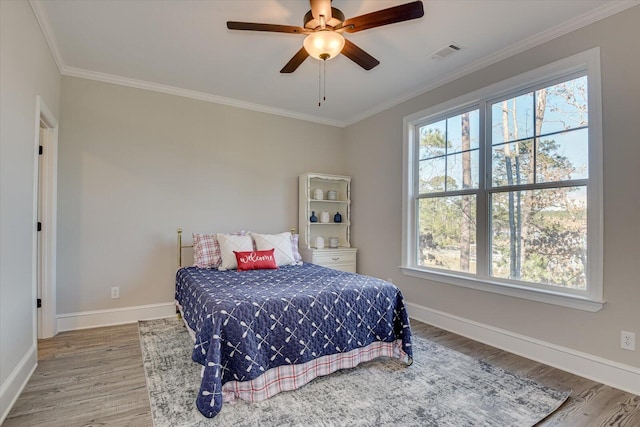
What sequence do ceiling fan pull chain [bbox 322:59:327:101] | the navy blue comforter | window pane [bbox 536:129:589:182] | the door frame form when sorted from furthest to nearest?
1. ceiling fan pull chain [bbox 322:59:327:101]
2. the door frame
3. window pane [bbox 536:129:589:182]
4. the navy blue comforter

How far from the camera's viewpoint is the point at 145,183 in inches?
149

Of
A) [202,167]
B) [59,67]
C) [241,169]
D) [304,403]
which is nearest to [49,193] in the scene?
[59,67]

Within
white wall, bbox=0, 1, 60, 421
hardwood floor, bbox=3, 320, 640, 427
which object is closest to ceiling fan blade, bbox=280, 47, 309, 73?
white wall, bbox=0, 1, 60, 421

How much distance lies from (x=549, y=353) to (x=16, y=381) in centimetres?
392

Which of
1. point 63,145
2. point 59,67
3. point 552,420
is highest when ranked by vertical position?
point 59,67

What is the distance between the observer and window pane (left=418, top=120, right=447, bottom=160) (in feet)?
12.4

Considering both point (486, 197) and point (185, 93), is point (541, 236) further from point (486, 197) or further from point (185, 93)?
point (185, 93)

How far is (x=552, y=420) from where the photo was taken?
75.8 inches

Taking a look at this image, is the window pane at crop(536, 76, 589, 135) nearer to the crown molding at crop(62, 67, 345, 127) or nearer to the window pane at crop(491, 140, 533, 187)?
the window pane at crop(491, 140, 533, 187)

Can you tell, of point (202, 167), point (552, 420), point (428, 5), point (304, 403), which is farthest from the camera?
point (202, 167)

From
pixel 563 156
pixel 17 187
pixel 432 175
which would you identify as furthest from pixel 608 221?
pixel 17 187

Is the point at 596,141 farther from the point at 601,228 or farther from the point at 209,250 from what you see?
the point at 209,250

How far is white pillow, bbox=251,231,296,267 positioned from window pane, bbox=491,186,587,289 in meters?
2.15

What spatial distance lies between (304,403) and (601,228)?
2488 millimetres
